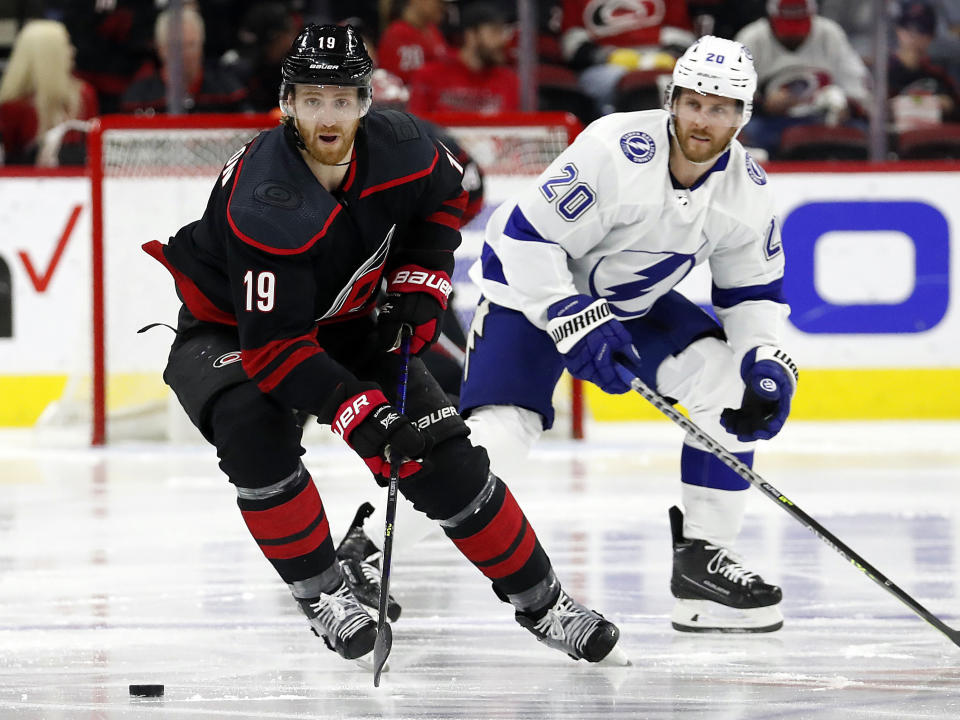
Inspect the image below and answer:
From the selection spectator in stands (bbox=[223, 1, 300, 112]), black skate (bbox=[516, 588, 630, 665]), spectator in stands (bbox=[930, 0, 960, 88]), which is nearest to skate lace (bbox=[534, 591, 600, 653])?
black skate (bbox=[516, 588, 630, 665])

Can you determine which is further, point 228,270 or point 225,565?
point 225,565

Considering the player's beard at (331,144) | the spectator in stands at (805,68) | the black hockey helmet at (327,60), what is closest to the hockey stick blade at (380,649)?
the player's beard at (331,144)

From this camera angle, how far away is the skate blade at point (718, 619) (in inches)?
119

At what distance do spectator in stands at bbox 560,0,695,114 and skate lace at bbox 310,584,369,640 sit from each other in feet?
14.1

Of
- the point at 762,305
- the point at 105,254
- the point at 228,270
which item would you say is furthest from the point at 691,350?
the point at 105,254

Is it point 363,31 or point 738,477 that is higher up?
point 363,31

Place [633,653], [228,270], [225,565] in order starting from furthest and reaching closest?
[225,565] < [633,653] < [228,270]

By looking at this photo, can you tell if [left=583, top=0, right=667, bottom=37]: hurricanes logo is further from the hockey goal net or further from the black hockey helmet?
the black hockey helmet

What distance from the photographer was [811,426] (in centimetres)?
621

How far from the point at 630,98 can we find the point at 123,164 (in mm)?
1946

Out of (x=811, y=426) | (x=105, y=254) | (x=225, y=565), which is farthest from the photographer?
(x=811, y=426)

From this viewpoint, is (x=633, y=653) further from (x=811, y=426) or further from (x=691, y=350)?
(x=811, y=426)

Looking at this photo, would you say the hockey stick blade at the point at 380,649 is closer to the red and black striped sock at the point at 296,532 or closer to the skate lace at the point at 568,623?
the red and black striped sock at the point at 296,532

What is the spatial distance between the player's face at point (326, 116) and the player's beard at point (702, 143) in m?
0.66
